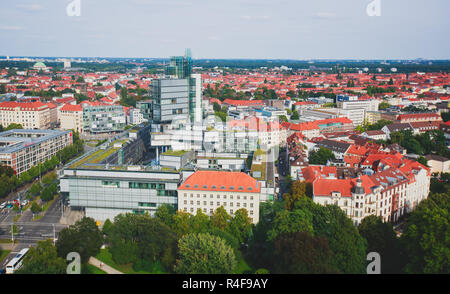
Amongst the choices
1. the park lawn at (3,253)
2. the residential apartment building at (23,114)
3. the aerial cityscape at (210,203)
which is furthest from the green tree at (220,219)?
the residential apartment building at (23,114)

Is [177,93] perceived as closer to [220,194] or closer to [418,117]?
[220,194]

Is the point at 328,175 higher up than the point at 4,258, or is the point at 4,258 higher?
the point at 328,175

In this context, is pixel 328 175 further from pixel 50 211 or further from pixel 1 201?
pixel 1 201

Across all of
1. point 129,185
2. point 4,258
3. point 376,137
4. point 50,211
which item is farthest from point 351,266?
point 376,137

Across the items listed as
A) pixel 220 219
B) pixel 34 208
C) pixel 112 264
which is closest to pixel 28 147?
pixel 34 208

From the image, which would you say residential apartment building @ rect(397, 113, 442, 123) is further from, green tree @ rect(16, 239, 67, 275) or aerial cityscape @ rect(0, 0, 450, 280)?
green tree @ rect(16, 239, 67, 275)

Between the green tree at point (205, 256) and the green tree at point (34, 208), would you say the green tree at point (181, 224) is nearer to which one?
the green tree at point (205, 256)
